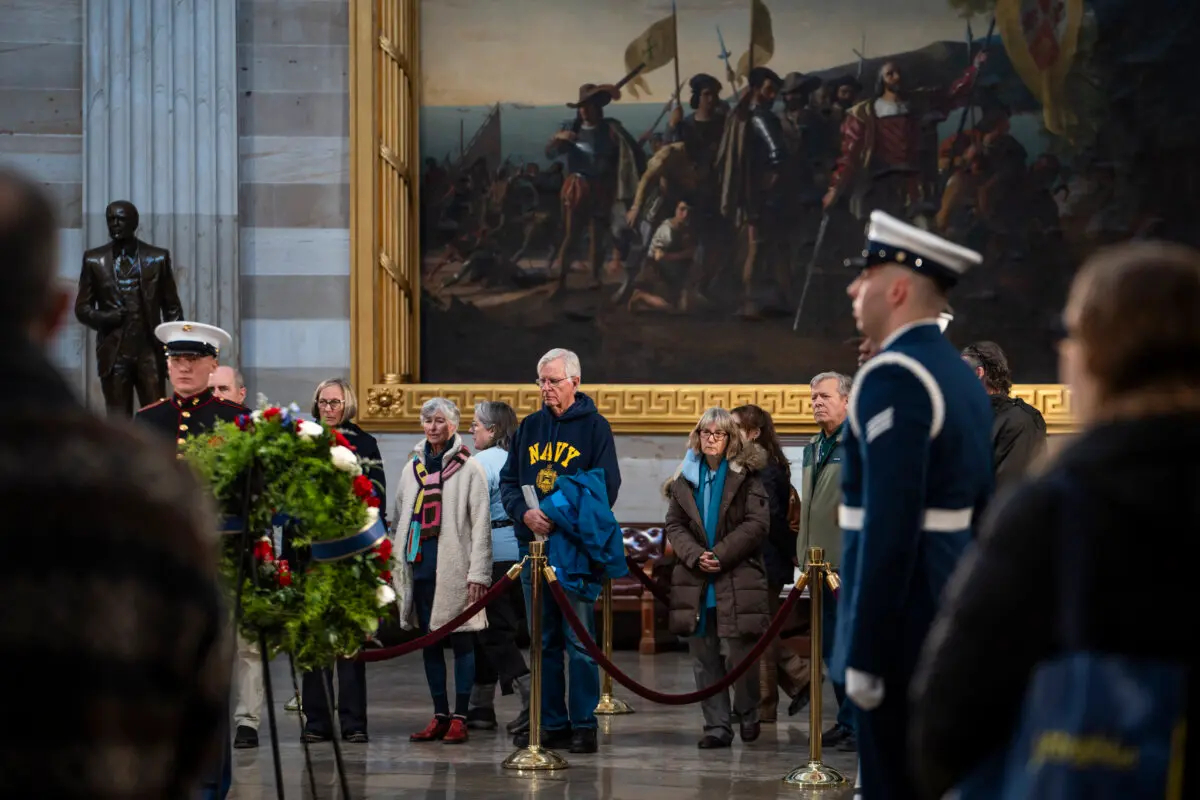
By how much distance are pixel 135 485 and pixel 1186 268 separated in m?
1.56

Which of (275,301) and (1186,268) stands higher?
(275,301)

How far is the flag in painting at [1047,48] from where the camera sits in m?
13.6

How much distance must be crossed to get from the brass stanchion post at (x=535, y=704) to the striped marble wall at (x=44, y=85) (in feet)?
24.1

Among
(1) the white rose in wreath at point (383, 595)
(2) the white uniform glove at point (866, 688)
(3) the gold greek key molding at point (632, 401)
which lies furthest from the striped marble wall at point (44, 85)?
(2) the white uniform glove at point (866, 688)

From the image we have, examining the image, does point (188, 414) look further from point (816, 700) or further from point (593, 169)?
point (593, 169)

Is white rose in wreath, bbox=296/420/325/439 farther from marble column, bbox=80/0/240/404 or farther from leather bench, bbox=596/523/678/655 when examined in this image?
marble column, bbox=80/0/240/404

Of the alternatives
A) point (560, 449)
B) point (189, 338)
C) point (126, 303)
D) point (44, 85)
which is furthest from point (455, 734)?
point (44, 85)

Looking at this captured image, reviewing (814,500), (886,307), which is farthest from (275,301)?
(886,307)

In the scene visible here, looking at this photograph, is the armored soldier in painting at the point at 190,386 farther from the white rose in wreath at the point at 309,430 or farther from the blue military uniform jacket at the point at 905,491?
the blue military uniform jacket at the point at 905,491

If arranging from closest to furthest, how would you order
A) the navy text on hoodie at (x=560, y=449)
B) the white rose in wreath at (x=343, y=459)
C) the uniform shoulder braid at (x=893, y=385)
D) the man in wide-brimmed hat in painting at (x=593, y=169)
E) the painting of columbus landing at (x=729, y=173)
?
1. the uniform shoulder braid at (x=893, y=385)
2. the white rose in wreath at (x=343, y=459)
3. the navy text on hoodie at (x=560, y=449)
4. the painting of columbus landing at (x=729, y=173)
5. the man in wide-brimmed hat in painting at (x=593, y=169)

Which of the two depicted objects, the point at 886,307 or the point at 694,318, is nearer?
the point at 886,307

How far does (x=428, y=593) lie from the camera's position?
29.5 feet

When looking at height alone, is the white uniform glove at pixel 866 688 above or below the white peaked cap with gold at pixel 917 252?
below

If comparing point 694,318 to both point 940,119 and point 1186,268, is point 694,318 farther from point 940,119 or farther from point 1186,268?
point 1186,268
